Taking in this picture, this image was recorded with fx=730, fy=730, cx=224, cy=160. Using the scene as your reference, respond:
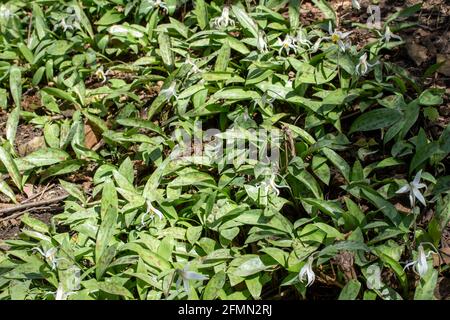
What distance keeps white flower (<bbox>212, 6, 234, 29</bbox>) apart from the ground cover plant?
3cm

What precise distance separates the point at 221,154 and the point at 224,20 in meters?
1.02

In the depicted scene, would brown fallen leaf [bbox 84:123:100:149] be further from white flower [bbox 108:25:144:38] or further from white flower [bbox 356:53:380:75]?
white flower [bbox 356:53:380:75]

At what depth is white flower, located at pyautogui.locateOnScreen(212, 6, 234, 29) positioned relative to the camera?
175 inches

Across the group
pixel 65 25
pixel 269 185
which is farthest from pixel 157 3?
pixel 269 185

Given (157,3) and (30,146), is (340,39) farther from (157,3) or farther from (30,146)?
(30,146)

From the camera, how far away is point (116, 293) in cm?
318

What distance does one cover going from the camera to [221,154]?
12.6 feet

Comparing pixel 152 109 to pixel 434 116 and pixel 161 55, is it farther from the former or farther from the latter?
pixel 434 116

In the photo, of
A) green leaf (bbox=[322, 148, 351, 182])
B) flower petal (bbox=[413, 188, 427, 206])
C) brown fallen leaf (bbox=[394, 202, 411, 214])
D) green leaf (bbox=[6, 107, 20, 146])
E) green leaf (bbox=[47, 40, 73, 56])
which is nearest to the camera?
flower petal (bbox=[413, 188, 427, 206])

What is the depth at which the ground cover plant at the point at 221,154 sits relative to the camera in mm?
3246

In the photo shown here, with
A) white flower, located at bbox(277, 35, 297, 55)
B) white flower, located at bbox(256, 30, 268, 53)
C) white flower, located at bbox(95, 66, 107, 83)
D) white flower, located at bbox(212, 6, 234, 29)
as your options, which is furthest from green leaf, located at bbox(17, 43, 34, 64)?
white flower, located at bbox(277, 35, 297, 55)

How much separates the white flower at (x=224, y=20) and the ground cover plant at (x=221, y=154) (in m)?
0.03

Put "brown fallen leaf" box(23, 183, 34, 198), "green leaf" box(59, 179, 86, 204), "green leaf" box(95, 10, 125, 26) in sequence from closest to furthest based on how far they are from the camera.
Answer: "green leaf" box(59, 179, 86, 204)
"brown fallen leaf" box(23, 183, 34, 198)
"green leaf" box(95, 10, 125, 26)

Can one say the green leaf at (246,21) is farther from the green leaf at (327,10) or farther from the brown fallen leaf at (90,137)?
the brown fallen leaf at (90,137)
